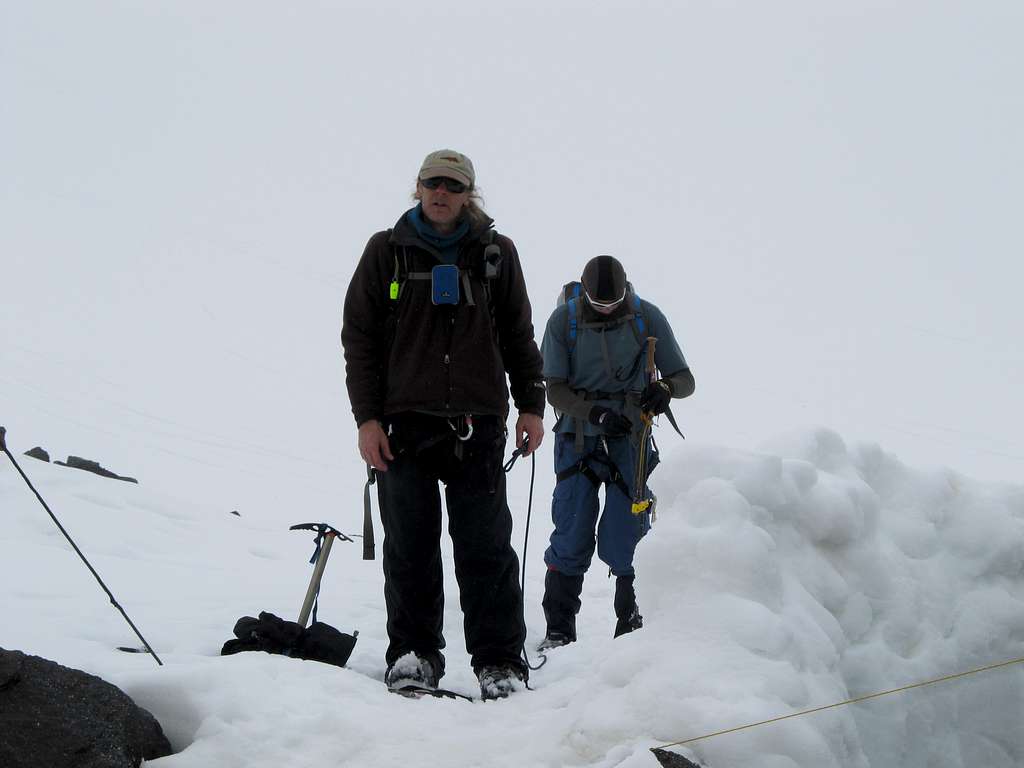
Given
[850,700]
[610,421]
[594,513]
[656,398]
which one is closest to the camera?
[850,700]

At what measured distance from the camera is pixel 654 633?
3088mm

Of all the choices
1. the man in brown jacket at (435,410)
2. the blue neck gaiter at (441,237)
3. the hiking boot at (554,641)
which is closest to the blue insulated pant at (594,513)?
the hiking boot at (554,641)

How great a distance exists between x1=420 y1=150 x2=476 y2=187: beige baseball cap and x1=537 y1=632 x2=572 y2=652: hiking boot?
268 centimetres

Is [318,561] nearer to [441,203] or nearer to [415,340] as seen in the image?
[415,340]

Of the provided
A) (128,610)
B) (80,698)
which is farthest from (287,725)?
(128,610)

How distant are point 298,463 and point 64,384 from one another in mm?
11484

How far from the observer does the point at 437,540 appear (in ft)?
13.9

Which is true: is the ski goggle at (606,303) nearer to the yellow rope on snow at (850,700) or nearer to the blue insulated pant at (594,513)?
the blue insulated pant at (594,513)

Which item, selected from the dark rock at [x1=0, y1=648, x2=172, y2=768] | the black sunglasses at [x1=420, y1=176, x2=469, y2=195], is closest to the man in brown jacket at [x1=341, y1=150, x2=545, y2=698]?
the black sunglasses at [x1=420, y1=176, x2=469, y2=195]

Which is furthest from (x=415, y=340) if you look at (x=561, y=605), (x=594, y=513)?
(x=561, y=605)

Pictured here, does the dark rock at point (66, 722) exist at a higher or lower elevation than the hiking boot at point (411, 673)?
lower

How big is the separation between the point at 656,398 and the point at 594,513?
2.66 ft

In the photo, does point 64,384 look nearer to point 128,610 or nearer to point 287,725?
point 128,610

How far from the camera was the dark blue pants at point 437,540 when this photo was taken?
13.5 ft
